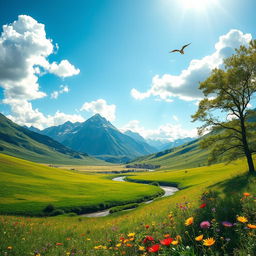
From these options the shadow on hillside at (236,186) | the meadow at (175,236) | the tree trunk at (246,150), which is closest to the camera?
the meadow at (175,236)

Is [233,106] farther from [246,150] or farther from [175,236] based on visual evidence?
[175,236]

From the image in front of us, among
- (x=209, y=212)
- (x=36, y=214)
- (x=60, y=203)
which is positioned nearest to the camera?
(x=209, y=212)

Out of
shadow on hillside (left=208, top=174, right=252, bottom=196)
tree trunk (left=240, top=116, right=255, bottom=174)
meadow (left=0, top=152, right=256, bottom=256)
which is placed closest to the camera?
meadow (left=0, top=152, right=256, bottom=256)

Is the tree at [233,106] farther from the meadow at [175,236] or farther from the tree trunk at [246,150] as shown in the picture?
the meadow at [175,236]

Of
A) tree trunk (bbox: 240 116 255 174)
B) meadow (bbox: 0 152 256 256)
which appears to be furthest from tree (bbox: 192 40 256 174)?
meadow (bbox: 0 152 256 256)

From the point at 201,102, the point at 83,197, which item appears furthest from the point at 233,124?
the point at 83,197

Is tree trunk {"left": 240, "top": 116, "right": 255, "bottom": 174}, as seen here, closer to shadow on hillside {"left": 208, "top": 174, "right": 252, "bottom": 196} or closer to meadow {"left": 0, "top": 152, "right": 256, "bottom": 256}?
shadow on hillside {"left": 208, "top": 174, "right": 252, "bottom": 196}

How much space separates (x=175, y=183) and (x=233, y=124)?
75.5 metres

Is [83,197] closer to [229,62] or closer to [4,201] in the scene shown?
[4,201]

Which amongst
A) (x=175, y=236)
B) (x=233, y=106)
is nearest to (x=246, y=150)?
(x=233, y=106)

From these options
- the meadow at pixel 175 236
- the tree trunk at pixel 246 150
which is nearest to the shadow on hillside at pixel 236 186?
the tree trunk at pixel 246 150

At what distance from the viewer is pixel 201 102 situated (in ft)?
94.8

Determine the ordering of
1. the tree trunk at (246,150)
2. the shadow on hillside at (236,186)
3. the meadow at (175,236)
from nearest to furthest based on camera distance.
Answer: the meadow at (175,236)
the shadow on hillside at (236,186)
the tree trunk at (246,150)

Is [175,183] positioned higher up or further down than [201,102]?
further down
